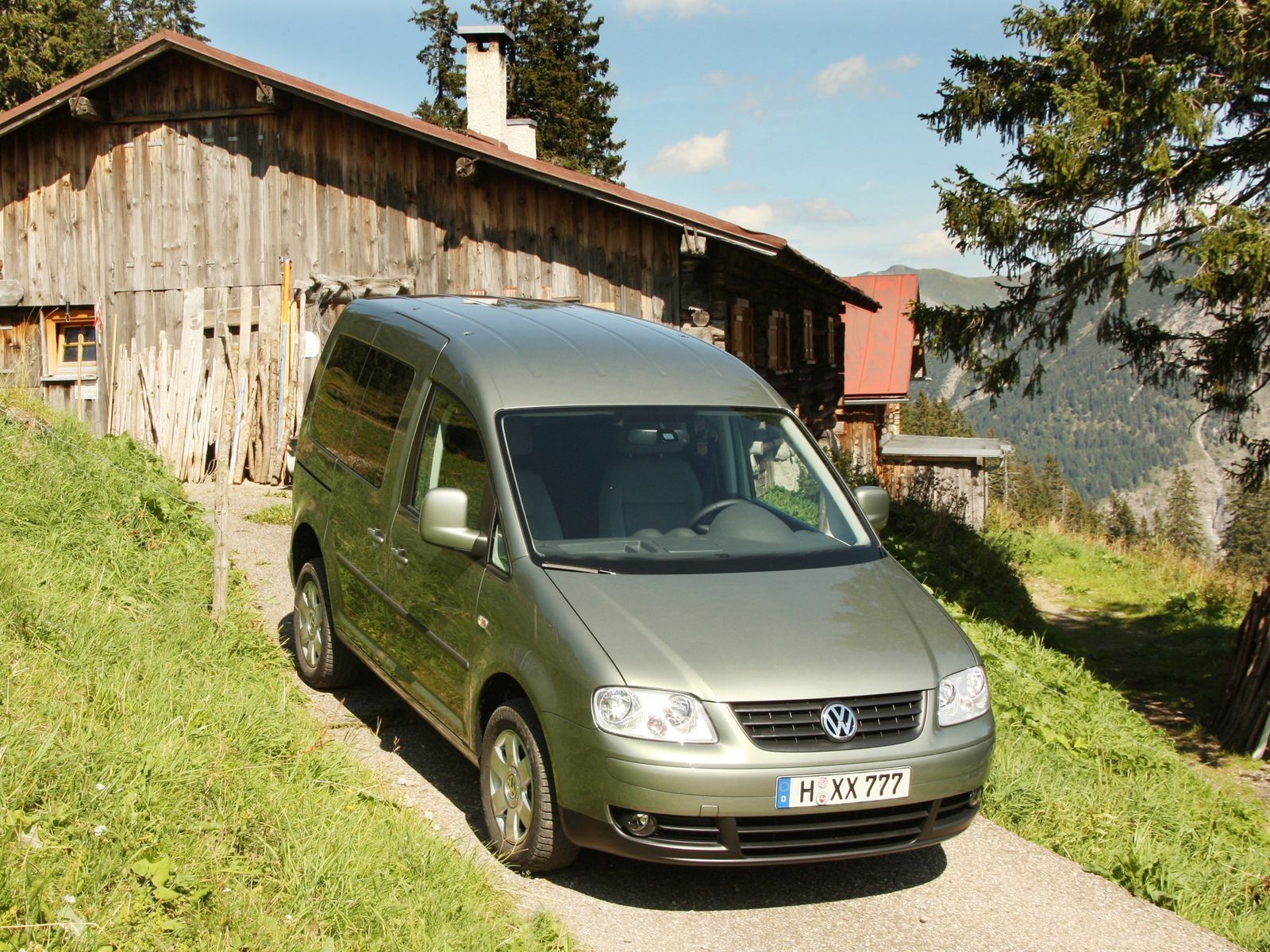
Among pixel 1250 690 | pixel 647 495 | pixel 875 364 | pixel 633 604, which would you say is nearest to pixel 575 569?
pixel 633 604

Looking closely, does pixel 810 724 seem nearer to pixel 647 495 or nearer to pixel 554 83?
pixel 647 495

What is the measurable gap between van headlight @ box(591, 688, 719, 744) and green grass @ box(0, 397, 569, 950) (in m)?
0.73

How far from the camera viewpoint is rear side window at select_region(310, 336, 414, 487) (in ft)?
21.5

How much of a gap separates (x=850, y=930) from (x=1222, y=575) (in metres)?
21.6

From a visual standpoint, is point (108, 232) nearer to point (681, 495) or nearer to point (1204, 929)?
point (681, 495)

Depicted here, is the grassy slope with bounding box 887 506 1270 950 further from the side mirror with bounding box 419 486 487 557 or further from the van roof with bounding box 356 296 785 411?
the side mirror with bounding box 419 486 487 557

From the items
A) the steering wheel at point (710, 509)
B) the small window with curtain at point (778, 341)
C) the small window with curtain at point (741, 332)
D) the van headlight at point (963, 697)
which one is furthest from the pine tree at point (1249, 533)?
the van headlight at point (963, 697)

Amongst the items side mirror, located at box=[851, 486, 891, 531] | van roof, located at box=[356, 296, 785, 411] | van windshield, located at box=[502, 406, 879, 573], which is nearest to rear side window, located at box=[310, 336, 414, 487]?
van roof, located at box=[356, 296, 785, 411]

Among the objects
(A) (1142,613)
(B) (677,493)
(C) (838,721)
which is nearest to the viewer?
(C) (838,721)

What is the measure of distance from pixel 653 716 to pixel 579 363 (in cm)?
211

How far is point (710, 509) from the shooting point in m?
5.84

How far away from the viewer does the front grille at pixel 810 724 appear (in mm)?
4531

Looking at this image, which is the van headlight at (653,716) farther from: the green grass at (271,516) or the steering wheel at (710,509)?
the green grass at (271,516)

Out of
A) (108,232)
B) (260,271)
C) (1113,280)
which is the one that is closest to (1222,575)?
(1113,280)
